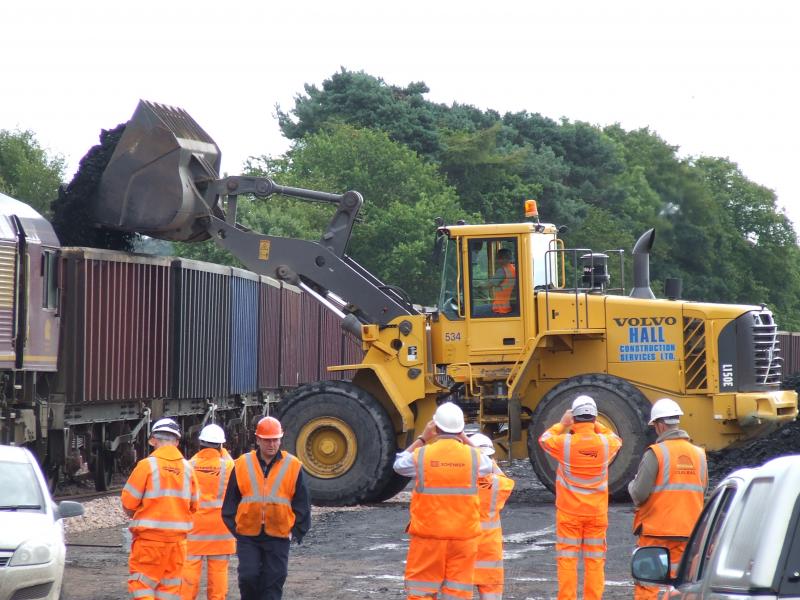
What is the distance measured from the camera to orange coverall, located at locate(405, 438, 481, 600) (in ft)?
27.1

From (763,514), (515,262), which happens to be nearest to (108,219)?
(515,262)

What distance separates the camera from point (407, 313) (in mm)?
17141

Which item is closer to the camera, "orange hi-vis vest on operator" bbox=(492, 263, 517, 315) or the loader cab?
the loader cab

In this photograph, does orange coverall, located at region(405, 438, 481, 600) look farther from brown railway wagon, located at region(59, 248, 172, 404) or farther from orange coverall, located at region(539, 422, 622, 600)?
brown railway wagon, located at region(59, 248, 172, 404)

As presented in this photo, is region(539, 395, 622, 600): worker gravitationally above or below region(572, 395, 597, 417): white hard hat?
below

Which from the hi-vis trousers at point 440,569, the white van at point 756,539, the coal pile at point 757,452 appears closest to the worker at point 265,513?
the hi-vis trousers at point 440,569

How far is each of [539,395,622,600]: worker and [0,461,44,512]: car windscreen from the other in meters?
3.39

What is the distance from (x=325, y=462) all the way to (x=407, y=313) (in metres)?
1.96

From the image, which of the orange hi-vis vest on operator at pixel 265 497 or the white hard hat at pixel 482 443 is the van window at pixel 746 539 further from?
the white hard hat at pixel 482 443

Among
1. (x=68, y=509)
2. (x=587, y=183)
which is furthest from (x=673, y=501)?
(x=587, y=183)

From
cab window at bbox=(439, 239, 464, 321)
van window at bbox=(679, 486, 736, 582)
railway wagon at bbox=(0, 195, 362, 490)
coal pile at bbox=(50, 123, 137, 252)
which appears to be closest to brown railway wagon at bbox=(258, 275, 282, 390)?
railway wagon at bbox=(0, 195, 362, 490)

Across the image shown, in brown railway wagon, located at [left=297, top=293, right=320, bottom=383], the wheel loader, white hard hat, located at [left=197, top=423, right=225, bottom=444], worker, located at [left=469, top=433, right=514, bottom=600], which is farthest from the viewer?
brown railway wagon, located at [left=297, top=293, right=320, bottom=383]

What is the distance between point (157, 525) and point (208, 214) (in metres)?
8.68

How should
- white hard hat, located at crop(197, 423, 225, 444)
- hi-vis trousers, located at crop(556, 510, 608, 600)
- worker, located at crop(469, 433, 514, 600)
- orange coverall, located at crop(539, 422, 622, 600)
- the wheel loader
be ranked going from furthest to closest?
the wheel loader, white hard hat, located at crop(197, 423, 225, 444), orange coverall, located at crop(539, 422, 622, 600), hi-vis trousers, located at crop(556, 510, 608, 600), worker, located at crop(469, 433, 514, 600)
